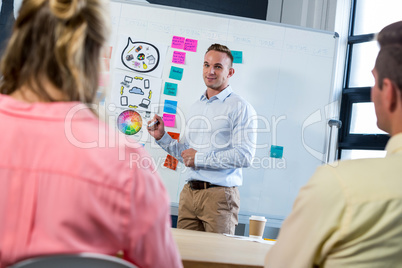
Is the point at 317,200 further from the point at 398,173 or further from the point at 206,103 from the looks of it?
the point at 206,103

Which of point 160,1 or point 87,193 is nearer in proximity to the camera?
point 87,193

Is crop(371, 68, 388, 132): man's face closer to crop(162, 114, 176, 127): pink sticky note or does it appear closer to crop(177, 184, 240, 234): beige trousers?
crop(177, 184, 240, 234): beige trousers

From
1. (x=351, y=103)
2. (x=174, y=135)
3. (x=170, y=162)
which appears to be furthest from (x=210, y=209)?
(x=351, y=103)

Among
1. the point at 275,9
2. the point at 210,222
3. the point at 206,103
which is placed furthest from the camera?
the point at 275,9

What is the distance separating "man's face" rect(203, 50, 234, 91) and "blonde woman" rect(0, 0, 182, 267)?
229 cm

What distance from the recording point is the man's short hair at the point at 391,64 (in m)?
1.07

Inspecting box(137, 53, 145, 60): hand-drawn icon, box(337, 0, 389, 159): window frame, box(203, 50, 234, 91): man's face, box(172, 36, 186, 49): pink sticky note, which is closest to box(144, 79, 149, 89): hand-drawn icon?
box(137, 53, 145, 60): hand-drawn icon

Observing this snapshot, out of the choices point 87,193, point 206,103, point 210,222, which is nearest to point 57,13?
point 87,193

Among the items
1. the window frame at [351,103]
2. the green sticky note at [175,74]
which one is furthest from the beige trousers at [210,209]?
the window frame at [351,103]

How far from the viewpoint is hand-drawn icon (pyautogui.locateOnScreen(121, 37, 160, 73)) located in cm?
340

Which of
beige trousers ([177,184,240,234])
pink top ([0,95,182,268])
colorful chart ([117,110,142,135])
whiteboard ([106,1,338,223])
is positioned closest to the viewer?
pink top ([0,95,182,268])

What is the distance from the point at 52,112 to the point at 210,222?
2116 mm

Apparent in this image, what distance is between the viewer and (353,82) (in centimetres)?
398

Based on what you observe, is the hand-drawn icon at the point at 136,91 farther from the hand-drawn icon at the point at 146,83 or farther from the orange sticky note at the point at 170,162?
the orange sticky note at the point at 170,162
